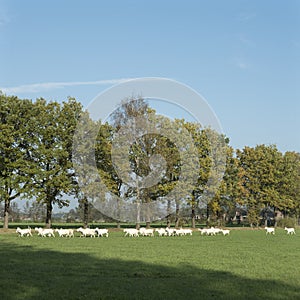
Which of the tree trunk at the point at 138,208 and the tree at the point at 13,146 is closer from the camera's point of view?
the tree at the point at 13,146

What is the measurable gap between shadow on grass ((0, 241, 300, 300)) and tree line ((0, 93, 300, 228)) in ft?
117

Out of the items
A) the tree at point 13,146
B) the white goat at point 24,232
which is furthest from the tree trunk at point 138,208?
the white goat at point 24,232

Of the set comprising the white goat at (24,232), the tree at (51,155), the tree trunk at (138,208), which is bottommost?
the white goat at (24,232)

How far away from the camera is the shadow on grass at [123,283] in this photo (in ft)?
45.6

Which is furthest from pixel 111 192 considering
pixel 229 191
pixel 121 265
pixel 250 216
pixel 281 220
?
pixel 121 265

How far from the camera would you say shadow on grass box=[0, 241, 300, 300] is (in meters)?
13.9

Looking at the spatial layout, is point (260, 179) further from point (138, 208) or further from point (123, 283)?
point (123, 283)

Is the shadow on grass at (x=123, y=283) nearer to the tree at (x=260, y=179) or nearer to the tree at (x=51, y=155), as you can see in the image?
the tree at (x=51, y=155)

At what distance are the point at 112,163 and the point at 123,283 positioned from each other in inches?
1838

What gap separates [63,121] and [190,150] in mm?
17911

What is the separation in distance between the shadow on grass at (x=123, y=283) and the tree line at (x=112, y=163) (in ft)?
117

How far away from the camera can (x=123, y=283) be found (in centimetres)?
1588

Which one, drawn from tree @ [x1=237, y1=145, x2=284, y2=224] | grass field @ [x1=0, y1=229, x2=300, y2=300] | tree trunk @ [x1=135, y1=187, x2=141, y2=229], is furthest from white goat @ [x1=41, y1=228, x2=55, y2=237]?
tree @ [x1=237, y1=145, x2=284, y2=224]

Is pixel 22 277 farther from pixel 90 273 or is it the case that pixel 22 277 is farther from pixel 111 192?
pixel 111 192
